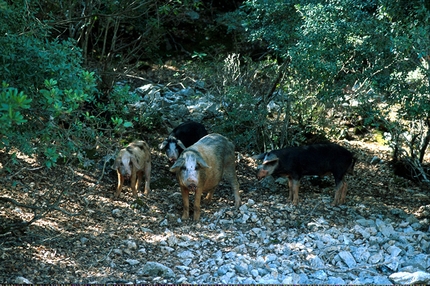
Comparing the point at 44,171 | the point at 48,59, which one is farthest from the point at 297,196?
the point at 48,59

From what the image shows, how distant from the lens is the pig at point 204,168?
33.1 feet

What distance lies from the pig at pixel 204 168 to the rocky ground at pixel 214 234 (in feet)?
1.10

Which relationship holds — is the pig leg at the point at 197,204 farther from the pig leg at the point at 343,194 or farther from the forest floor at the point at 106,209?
the pig leg at the point at 343,194

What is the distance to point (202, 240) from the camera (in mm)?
9297

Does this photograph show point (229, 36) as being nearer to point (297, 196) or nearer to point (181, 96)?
point (181, 96)

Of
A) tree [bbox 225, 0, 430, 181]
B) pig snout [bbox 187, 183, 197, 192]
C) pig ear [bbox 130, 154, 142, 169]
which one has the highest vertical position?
tree [bbox 225, 0, 430, 181]

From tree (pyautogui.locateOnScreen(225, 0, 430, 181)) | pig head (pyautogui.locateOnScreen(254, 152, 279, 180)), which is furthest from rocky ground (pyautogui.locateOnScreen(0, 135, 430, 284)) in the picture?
tree (pyautogui.locateOnScreen(225, 0, 430, 181))

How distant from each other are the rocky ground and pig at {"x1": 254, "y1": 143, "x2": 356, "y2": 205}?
0.38 m

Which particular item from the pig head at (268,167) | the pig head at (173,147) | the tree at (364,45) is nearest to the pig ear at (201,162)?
the pig head at (268,167)

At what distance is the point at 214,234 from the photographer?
9594mm

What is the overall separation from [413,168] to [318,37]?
4201 millimetres

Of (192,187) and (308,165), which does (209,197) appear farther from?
(308,165)

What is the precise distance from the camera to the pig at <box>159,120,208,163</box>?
12188mm

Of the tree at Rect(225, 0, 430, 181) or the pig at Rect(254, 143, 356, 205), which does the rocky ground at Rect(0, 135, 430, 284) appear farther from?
the tree at Rect(225, 0, 430, 181)
